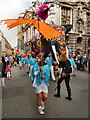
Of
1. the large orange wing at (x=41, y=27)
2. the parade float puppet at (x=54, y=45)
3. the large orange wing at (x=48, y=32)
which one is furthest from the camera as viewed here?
the parade float puppet at (x=54, y=45)

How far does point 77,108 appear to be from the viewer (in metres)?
3.50

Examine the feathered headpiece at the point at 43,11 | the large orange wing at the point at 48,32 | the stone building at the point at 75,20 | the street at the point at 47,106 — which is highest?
the stone building at the point at 75,20

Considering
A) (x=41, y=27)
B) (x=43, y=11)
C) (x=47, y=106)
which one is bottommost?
(x=47, y=106)

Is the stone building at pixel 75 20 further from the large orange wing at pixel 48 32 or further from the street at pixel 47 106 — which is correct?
the large orange wing at pixel 48 32

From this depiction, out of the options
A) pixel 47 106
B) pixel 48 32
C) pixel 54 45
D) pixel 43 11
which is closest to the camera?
pixel 43 11

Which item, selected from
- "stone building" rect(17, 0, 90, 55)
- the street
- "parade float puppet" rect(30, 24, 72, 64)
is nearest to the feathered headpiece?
the street

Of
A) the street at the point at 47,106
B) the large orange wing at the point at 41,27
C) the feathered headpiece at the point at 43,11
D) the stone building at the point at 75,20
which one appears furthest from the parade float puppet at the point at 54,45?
the stone building at the point at 75,20

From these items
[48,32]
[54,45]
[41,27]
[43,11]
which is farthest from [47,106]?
[54,45]

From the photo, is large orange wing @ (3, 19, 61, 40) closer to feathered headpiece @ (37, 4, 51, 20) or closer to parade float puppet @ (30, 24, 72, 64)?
feathered headpiece @ (37, 4, 51, 20)

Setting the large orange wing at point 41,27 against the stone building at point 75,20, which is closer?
the large orange wing at point 41,27

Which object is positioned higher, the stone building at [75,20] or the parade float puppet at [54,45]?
the stone building at [75,20]

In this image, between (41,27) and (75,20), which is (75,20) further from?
(41,27)

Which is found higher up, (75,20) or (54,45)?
(75,20)

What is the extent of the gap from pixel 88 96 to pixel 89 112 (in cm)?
127
